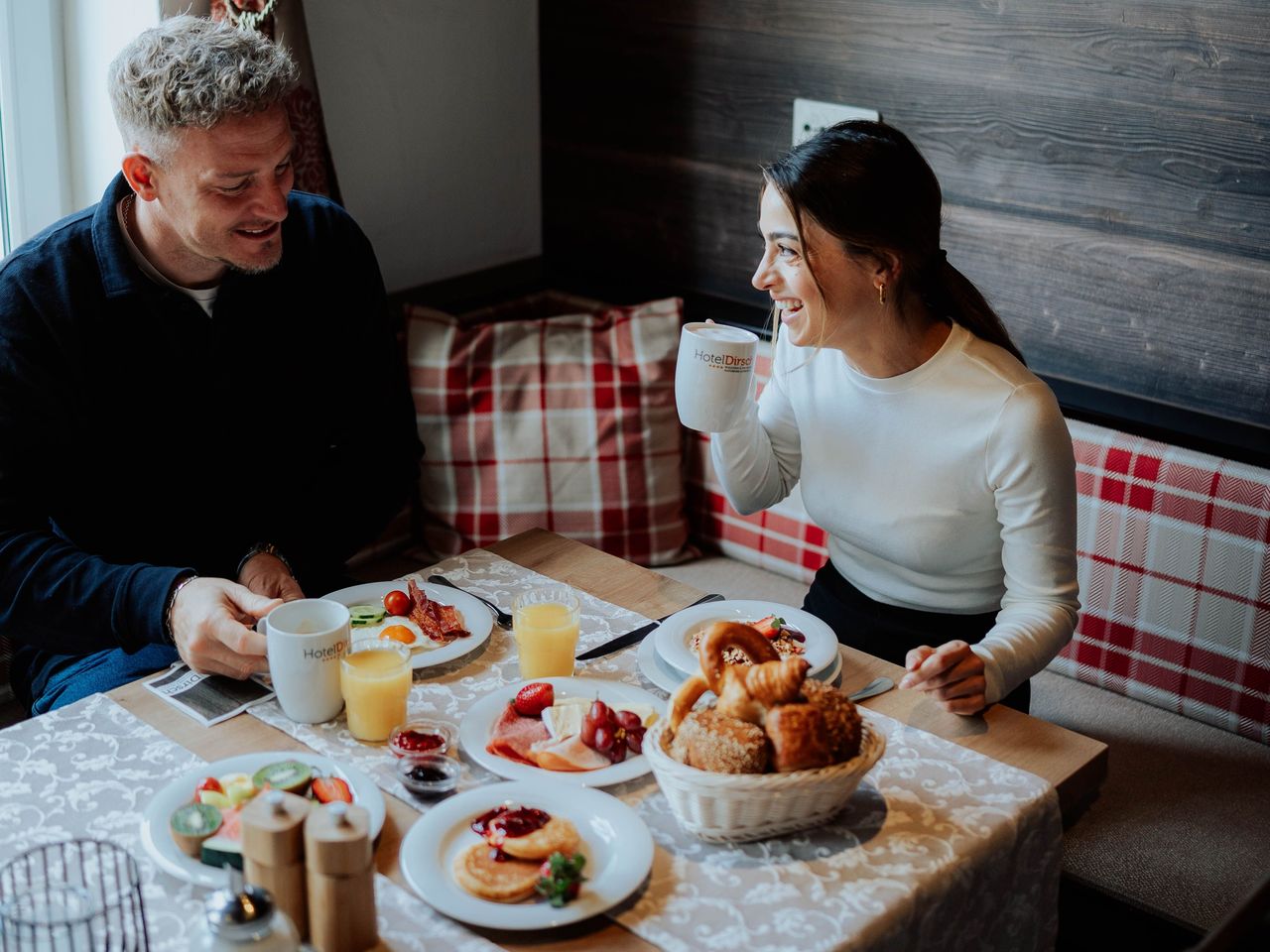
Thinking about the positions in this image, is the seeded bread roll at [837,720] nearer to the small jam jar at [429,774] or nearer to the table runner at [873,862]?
the table runner at [873,862]

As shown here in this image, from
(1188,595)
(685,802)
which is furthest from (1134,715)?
(685,802)

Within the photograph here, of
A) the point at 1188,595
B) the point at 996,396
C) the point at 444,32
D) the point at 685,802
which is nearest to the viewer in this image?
the point at 685,802

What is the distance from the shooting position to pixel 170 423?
1.88 m

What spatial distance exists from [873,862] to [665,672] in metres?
0.38

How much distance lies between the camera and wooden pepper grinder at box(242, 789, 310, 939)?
1098 mm

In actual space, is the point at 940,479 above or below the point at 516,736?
above

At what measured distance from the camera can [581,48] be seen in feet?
10.1

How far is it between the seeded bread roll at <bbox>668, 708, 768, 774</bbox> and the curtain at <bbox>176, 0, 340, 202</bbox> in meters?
1.58

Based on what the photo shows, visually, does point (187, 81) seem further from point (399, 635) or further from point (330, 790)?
point (330, 790)

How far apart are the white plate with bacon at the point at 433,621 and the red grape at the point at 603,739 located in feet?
0.86

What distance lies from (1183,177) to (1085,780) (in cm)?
124

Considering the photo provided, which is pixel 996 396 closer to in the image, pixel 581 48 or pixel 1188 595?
pixel 1188 595

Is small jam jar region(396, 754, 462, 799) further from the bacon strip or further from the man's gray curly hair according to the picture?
the man's gray curly hair

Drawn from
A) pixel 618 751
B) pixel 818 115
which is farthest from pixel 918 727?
pixel 818 115
